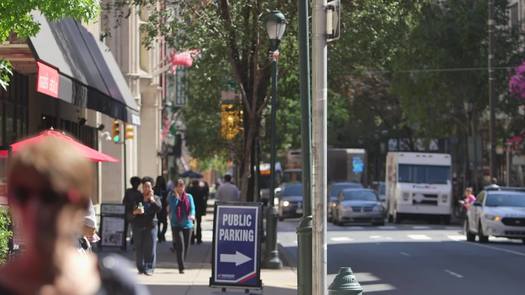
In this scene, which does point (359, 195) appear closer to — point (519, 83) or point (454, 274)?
point (519, 83)

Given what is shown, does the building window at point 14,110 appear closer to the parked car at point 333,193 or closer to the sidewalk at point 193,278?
the sidewalk at point 193,278

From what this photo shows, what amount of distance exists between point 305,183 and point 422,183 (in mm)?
31030

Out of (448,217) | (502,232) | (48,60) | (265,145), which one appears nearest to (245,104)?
(48,60)

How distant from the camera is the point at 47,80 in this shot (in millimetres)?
16875

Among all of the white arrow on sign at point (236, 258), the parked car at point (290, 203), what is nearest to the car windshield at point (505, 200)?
the parked car at point (290, 203)

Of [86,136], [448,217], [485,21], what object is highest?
[485,21]

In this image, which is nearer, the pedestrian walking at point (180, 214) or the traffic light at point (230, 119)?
the pedestrian walking at point (180, 214)

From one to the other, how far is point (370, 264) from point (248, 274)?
8.97 m

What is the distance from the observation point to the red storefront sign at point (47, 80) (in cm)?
1623

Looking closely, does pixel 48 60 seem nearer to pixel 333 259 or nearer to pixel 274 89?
pixel 274 89

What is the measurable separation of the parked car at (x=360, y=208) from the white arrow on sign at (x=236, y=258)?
90.4 feet

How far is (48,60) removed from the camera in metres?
17.3

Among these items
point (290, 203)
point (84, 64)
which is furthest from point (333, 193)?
point (84, 64)

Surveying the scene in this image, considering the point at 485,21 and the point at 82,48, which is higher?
the point at 485,21
